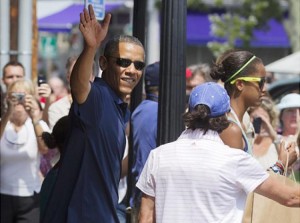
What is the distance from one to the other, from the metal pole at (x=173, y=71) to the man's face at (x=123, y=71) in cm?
49

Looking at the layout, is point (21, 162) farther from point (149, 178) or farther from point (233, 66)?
point (149, 178)

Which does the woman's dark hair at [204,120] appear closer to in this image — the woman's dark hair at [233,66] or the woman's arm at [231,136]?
the woman's arm at [231,136]

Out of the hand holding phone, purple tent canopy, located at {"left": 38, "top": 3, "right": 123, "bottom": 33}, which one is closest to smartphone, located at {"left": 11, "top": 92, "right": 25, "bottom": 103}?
the hand holding phone

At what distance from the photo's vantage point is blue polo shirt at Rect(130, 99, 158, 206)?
693cm

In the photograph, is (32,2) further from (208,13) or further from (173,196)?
(208,13)

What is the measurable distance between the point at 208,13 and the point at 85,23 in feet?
101

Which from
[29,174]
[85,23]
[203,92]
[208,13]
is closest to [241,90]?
[203,92]

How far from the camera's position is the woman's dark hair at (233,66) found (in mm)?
5535

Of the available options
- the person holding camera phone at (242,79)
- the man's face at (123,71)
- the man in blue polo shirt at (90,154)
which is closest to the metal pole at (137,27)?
the person holding camera phone at (242,79)

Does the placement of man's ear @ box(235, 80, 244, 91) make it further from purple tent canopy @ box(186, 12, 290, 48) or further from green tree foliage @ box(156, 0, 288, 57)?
purple tent canopy @ box(186, 12, 290, 48)

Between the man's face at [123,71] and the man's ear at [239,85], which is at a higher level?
the man's face at [123,71]

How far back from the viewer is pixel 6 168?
8.06 meters

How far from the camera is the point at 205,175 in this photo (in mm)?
4527

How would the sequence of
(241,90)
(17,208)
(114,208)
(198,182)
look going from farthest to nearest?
(17,208)
(241,90)
(114,208)
(198,182)
